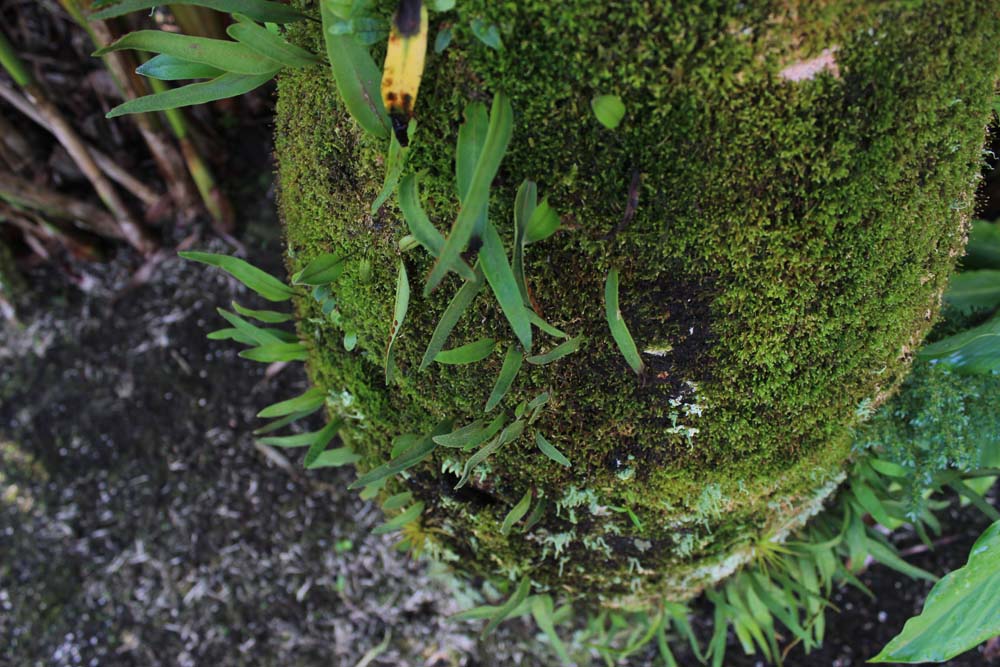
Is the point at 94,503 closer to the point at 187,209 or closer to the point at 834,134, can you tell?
the point at 187,209

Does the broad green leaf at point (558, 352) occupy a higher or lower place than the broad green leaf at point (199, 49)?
lower

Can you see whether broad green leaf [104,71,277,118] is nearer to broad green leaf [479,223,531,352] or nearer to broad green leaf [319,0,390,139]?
broad green leaf [319,0,390,139]

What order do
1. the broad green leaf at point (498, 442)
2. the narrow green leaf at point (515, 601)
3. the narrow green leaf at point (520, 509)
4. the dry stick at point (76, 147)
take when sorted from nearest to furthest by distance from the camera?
the broad green leaf at point (498, 442) < the narrow green leaf at point (520, 509) < the narrow green leaf at point (515, 601) < the dry stick at point (76, 147)

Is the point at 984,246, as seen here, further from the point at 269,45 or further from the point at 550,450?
the point at 269,45

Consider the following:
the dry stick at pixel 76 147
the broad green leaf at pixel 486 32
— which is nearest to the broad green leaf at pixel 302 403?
the broad green leaf at pixel 486 32

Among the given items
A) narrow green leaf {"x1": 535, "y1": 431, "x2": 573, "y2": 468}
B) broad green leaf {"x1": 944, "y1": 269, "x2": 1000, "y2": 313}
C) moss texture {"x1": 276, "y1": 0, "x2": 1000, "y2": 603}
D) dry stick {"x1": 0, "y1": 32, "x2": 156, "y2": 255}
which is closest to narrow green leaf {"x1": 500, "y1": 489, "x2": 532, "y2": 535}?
moss texture {"x1": 276, "y1": 0, "x2": 1000, "y2": 603}

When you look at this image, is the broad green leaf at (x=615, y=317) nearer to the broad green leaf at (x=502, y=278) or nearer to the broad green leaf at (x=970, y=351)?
the broad green leaf at (x=502, y=278)

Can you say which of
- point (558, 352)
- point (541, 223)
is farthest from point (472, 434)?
point (541, 223)

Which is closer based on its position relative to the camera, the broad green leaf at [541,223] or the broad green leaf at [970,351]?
the broad green leaf at [541,223]
